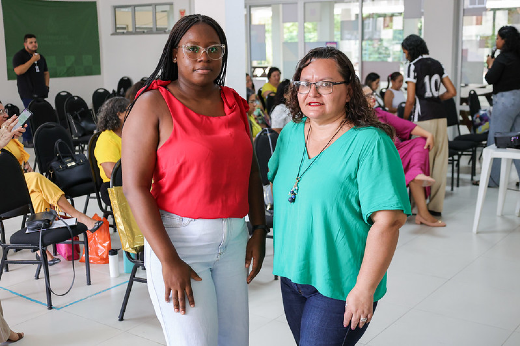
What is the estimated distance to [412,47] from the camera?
544 centimetres

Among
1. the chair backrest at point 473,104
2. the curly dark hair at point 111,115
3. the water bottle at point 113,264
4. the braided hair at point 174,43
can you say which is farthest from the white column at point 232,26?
the chair backrest at point 473,104

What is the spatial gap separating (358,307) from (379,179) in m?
0.36

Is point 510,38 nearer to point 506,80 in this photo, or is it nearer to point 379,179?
point 506,80

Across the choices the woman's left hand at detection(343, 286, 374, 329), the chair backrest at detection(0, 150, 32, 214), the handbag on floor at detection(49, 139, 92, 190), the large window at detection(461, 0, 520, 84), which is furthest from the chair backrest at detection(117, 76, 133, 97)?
the woman's left hand at detection(343, 286, 374, 329)

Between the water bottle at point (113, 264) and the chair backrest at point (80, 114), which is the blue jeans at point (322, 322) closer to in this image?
the water bottle at point (113, 264)

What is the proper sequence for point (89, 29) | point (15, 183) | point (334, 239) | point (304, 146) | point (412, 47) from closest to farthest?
point (334, 239), point (304, 146), point (15, 183), point (412, 47), point (89, 29)

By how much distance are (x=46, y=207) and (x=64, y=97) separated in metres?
4.94

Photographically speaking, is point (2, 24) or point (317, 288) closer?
point (317, 288)

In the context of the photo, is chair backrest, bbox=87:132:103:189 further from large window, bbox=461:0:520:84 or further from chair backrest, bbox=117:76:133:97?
chair backrest, bbox=117:76:133:97

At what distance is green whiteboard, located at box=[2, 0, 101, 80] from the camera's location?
33.9ft

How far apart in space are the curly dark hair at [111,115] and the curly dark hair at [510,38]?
13.1 feet

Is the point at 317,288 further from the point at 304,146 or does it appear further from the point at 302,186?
the point at 304,146

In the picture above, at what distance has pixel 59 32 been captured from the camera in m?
11.2

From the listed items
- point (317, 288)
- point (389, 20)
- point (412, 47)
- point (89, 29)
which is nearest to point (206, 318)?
point (317, 288)
